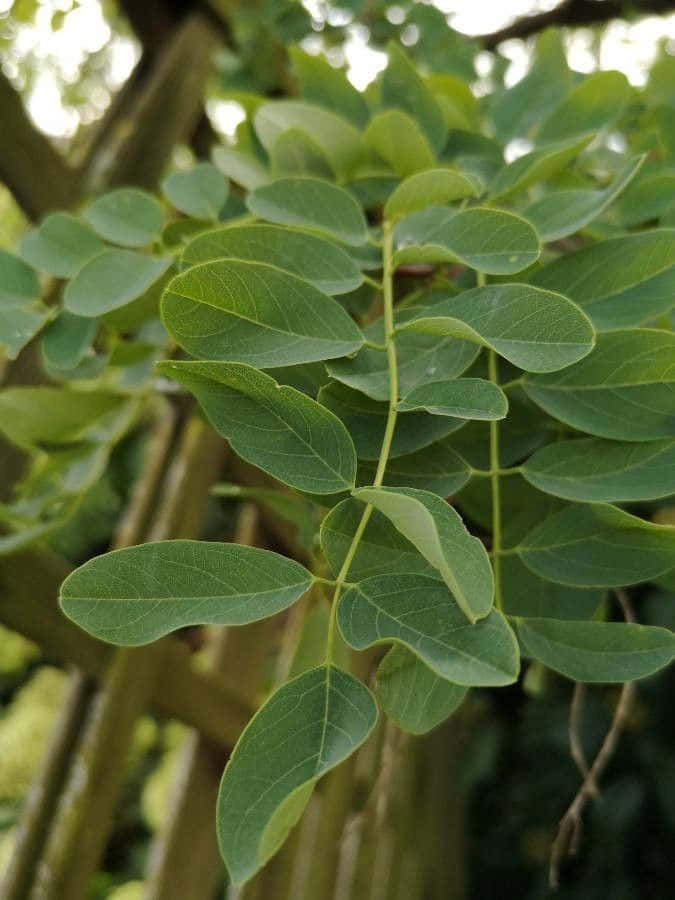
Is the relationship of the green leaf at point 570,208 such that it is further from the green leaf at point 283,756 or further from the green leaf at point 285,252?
the green leaf at point 283,756

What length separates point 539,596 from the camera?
0.30 metres

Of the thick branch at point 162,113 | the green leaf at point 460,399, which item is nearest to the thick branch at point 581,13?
the thick branch at point 162,113

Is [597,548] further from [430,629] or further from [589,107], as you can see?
[589,107]

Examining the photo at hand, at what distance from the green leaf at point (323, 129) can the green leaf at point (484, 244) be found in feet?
0.38

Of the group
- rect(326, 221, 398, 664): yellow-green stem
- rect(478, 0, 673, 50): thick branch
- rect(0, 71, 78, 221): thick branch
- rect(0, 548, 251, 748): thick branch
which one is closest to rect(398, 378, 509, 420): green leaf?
rect(326, 221, 398, 664): yellow-green stem

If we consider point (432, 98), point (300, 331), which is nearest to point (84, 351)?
point (300, 331)

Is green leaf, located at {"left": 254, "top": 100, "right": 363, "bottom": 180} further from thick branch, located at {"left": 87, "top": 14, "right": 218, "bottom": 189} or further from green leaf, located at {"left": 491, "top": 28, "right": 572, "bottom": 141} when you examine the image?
thick branch, located at {"left": 87, "top": 14, "right": 218, "bottom": 189}

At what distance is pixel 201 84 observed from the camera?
0.82m

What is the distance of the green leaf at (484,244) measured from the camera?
28 centimetres

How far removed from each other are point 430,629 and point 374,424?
0.08 metres

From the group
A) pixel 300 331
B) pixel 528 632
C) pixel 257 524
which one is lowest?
pixel 257 524

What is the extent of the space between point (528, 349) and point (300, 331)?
0.07m

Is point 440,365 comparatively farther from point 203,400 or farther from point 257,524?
point 257,524

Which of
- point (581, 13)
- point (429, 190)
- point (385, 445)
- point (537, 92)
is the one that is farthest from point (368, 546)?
point (581, 13)
